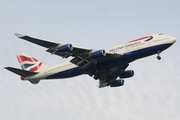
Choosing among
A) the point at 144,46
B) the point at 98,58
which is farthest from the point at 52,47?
the point at 144,46

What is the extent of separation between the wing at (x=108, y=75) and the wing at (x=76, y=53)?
11.3 ft

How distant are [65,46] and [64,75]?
32.9 ft

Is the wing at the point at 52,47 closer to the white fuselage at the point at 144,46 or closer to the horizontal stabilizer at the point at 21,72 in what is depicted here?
the white fuselage at the point at 144,46

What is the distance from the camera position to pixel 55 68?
2581 inches

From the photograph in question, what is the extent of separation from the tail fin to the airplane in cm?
107

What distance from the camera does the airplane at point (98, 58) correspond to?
57.1 metres

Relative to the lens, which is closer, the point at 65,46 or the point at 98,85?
the point at 65,46

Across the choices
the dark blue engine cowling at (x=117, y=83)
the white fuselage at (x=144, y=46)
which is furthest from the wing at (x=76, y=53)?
the dark blue engine cowling at (x=117, y=83)

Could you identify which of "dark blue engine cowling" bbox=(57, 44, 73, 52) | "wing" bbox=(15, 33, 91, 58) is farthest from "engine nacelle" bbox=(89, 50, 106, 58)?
"dark blue engine cowling" bbox=(57, 44, 73, 52)

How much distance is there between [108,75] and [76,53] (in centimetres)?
971

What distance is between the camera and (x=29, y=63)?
2817 inches

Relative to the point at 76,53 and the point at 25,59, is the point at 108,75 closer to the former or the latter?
the point at 76,53

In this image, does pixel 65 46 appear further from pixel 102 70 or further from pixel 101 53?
pixel 102 70

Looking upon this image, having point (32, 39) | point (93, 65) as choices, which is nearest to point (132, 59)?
point (93, 65)
